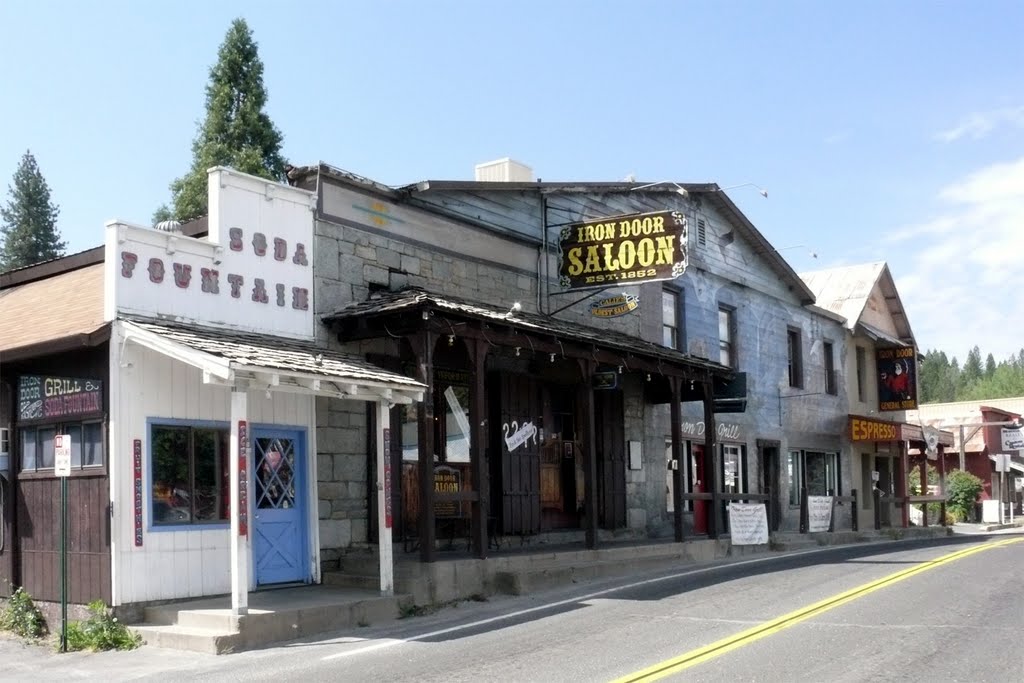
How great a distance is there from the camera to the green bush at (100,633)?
1134 centimetres

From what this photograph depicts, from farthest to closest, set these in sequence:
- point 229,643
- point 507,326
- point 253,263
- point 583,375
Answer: point 583,375 < point 507,326 < point 253,263 < point 229,643

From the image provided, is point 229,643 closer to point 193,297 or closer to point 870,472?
point 193,297

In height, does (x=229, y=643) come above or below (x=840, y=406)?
below

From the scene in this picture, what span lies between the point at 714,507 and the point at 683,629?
9.69 m

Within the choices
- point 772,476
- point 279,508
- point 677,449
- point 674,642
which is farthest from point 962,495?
point 674,642

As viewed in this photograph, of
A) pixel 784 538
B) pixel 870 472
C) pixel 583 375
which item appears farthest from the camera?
pixel 870 472

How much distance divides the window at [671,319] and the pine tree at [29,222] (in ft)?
107

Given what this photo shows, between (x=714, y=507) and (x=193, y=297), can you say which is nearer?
(x=193, y=297)

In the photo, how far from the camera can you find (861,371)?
33656 millimetres

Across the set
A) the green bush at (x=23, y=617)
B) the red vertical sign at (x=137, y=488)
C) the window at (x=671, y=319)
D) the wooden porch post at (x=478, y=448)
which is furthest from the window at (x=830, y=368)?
the green bush at (x=23, y=617)

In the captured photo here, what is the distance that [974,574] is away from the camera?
50.0ft

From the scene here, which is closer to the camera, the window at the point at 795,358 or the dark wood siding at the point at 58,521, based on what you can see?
the dark wood siding at the point at 58,521

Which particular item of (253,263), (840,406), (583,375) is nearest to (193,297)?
(253,263)

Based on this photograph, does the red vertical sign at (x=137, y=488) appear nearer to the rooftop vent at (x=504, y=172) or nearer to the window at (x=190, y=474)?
the window at (x=190, y=474)
